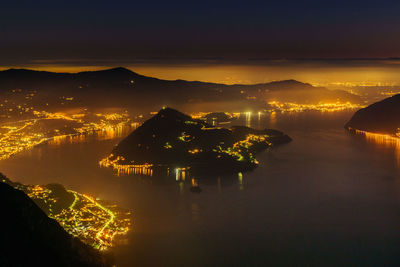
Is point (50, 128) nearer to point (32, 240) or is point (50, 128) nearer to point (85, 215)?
point (85, 215)

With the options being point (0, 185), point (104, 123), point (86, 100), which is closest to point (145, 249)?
point (0, 185)

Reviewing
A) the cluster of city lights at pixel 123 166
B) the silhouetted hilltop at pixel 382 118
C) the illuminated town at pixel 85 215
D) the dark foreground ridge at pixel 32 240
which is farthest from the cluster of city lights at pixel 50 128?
the silhouetted hilltop at pixel 382 118

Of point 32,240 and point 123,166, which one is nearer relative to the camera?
point 32,240

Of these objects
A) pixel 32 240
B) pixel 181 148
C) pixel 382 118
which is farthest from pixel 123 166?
pixel 382 118

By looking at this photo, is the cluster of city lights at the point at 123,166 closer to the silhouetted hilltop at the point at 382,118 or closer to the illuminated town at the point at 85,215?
the illuminated town at the point at 85,215

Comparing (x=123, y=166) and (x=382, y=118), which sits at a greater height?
(x=382, y=118)

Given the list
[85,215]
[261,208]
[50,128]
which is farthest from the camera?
[50,128]
